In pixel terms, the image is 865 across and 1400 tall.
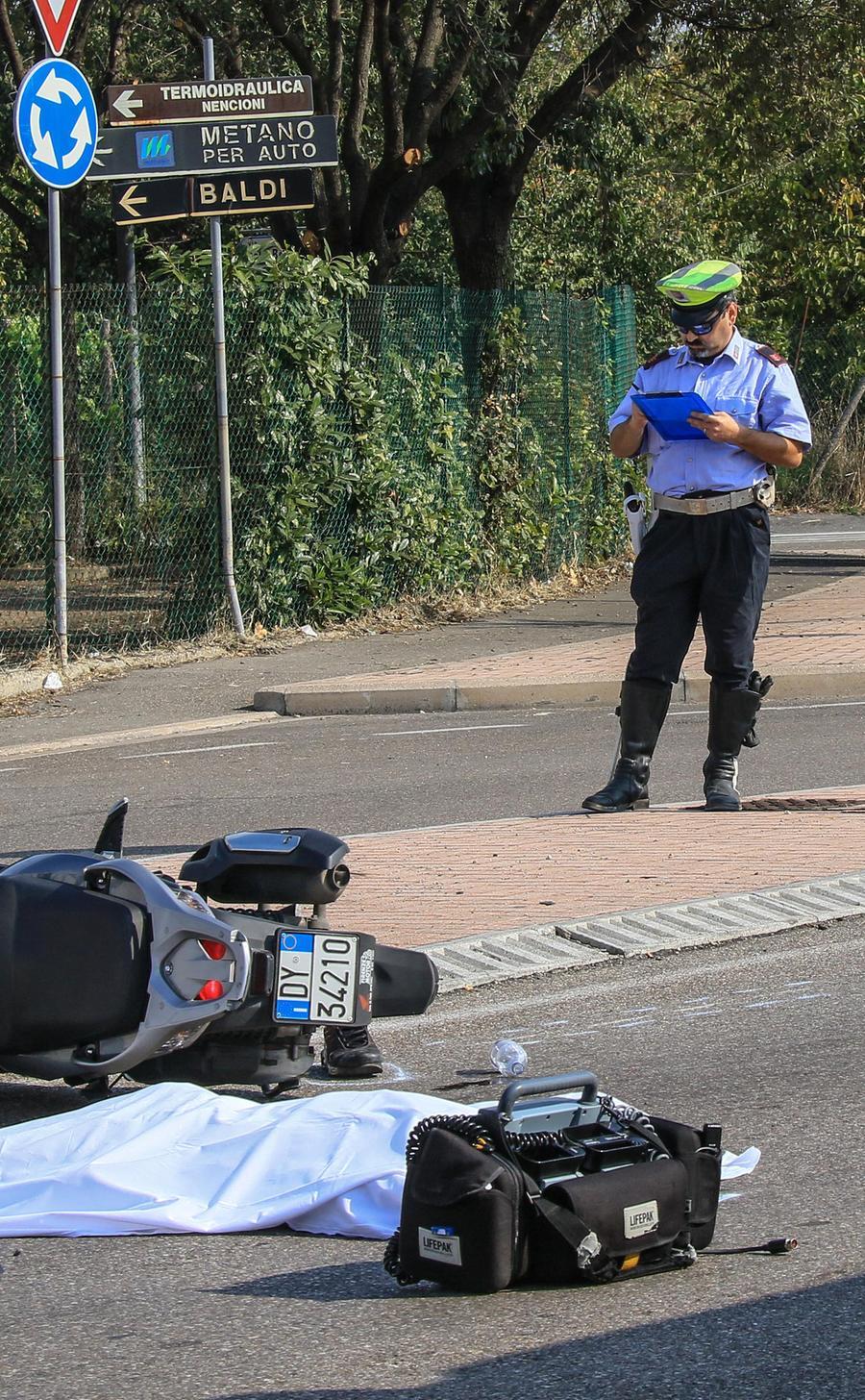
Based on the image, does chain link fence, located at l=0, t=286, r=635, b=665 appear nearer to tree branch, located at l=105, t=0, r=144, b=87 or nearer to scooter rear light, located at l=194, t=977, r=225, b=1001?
tree branch, located at l=105, t=0, r=144, b=87

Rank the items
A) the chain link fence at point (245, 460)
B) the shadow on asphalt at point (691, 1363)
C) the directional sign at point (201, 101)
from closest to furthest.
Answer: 1. the shadow on asphalt at point (691, 1363)
2. the chain link fence at point (245, 460)
3. the directional sign at point (201, 101)

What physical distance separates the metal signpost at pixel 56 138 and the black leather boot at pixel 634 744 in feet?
20.9

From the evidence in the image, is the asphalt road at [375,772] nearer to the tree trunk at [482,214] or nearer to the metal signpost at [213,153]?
the metal signpost at [213,153]

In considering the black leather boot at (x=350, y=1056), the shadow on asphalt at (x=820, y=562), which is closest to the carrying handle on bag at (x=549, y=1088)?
Result: the black leather boot at (x=350, y=1056)

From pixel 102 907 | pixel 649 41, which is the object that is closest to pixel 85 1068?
pixel 102 907

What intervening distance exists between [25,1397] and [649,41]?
18.1 m

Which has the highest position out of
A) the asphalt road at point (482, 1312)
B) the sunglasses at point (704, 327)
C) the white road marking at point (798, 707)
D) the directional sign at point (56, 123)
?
the directional sign at point (56, 123)

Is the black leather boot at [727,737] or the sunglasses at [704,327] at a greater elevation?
the sunglasses at [704,327]

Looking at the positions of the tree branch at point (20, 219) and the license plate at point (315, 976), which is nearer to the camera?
the license plate at point (315, 976)

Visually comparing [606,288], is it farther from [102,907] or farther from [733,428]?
[102,907]

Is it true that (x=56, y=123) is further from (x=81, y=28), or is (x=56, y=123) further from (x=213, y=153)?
(x=81, y=28)

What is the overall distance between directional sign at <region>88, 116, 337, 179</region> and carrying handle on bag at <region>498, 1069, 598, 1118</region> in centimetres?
1152

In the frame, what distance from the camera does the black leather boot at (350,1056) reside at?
466 cm

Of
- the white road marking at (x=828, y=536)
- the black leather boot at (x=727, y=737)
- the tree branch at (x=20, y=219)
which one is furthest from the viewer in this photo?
the white road marking at (x=828, y=536)
